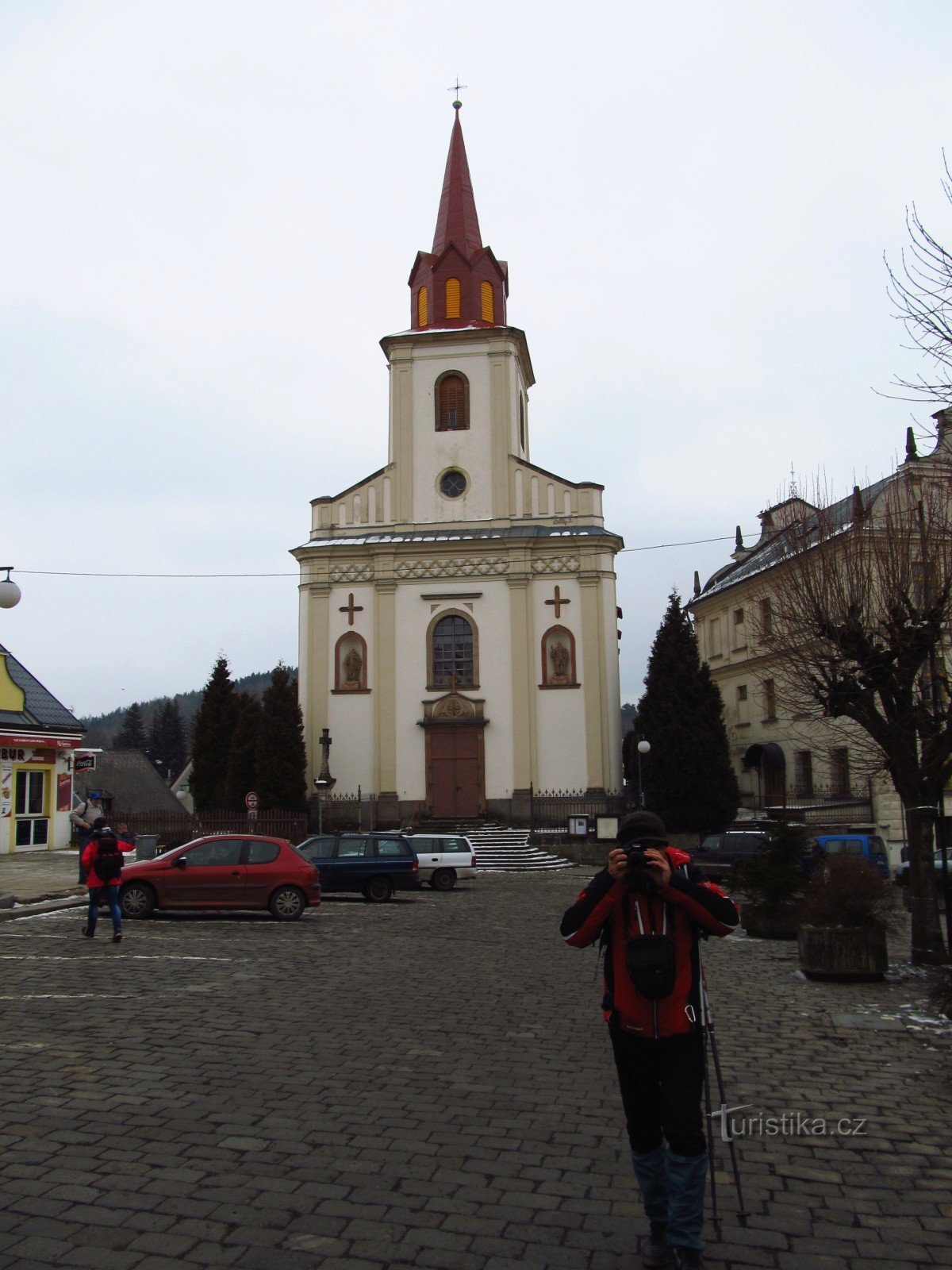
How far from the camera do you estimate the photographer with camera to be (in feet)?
13.3

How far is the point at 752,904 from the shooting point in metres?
14.4

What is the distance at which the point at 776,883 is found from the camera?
13.8 metres

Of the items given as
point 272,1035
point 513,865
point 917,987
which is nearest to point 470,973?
point 272,1035

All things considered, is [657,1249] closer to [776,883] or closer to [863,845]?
→ [776,883]

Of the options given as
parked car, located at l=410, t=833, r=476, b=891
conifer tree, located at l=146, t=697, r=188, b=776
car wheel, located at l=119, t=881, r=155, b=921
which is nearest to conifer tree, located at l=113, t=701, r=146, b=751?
conifer tree, located at l=146, t=697, r=188, b=776

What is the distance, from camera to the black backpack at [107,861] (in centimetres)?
1275

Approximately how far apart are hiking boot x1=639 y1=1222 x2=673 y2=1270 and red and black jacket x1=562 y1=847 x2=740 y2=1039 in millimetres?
749

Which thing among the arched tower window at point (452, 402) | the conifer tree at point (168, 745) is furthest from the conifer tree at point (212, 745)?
the conifer tree at point (168, 745)

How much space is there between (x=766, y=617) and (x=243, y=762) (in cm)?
2415

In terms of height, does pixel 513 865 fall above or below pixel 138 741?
below

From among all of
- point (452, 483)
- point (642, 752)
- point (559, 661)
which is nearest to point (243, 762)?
point (559, 661)

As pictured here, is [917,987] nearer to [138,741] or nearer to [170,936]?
[170,936]

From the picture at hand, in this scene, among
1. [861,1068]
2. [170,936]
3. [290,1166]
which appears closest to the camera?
[290,1166]

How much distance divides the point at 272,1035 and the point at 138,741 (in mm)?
96376
